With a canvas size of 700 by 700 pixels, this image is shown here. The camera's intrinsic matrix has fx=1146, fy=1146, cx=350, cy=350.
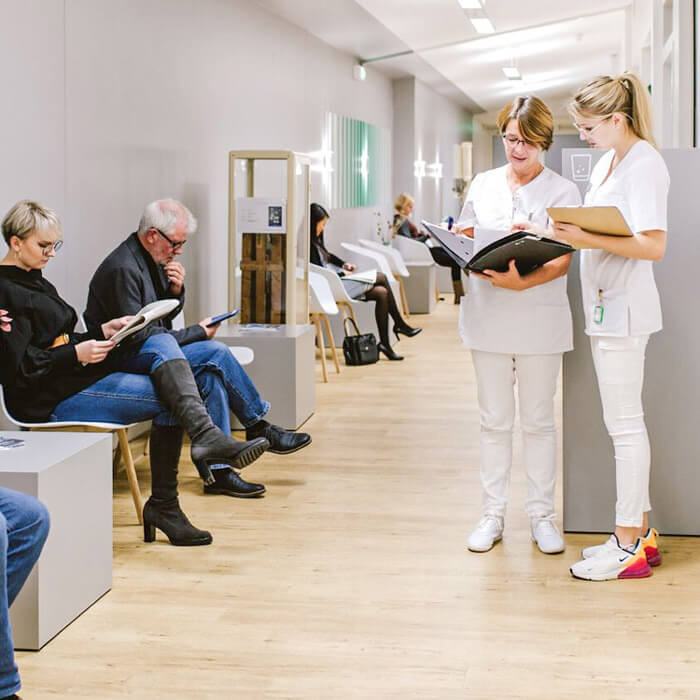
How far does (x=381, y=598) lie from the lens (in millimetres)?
3848

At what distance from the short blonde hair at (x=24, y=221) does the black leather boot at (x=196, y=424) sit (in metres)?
0.74

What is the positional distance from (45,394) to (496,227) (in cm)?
187

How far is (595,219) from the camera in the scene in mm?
3768

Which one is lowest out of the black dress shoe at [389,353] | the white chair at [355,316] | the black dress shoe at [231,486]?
the black dress shoe at [231,486]

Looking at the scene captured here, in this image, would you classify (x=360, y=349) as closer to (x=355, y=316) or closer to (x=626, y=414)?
(x=355, y=316)

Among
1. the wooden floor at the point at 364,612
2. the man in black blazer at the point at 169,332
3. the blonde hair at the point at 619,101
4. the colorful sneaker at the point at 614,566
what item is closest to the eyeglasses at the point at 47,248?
the man in black blazer at the point at 169,332

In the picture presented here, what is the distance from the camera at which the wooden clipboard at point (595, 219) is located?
146 inches

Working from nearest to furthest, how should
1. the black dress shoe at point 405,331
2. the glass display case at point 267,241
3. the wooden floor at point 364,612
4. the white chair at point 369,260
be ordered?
the wooden floor at point 364,612
the glass display case at point 267,241
the black dress shoe at point 405,331
the white chair at point 369,260

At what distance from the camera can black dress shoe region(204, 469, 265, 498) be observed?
17.2 feet

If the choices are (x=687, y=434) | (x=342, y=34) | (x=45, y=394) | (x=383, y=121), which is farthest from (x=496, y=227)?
(x=383, y=121)

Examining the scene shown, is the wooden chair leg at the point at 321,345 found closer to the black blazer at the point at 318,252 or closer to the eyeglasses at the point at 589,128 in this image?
the black blazer at the point at 318,252

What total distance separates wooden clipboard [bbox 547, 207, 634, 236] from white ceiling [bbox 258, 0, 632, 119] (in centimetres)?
619

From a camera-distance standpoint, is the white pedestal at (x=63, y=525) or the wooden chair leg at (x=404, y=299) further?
the wooden chair leg at (x=404, y=299)

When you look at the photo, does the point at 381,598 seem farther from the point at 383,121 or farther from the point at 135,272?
the point at 383,121
